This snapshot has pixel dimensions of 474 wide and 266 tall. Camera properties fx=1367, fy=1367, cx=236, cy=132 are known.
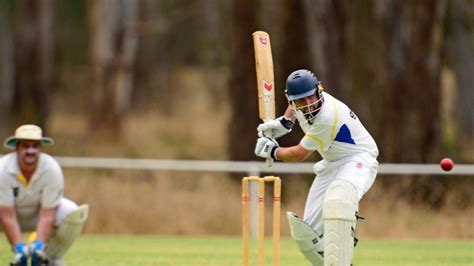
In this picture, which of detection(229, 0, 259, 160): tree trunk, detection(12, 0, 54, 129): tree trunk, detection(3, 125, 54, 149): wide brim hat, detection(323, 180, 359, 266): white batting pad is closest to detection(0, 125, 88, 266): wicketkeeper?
detection(3, 125, 54, 149): wide brim hat

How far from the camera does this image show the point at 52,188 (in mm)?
8992

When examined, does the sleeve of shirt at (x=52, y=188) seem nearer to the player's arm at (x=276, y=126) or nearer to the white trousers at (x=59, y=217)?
the white trousers at (x=59, y=217)

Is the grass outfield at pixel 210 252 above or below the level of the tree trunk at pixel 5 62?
below

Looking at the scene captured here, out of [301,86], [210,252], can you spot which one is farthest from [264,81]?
[210,252]

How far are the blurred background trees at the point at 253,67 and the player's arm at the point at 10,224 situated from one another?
8959mm

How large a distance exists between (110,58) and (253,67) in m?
4.75

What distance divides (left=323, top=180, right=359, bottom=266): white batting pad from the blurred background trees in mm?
8539

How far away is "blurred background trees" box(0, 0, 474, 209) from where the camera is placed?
2067cm

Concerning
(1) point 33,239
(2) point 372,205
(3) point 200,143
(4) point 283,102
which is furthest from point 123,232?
(3) point 200,143

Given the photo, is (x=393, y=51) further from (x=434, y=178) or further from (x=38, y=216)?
(x=38, y=216)

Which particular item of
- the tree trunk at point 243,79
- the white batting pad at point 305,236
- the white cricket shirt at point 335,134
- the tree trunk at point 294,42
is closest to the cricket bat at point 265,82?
the white cricket shirt at point 335,134

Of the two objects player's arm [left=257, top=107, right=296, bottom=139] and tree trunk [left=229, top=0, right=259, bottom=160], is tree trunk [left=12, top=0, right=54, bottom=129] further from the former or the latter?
player's arm [left=257, top=107, right=296, bottom=139]

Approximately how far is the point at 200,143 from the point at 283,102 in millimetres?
7360

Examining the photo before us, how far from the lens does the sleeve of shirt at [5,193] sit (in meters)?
8.86
